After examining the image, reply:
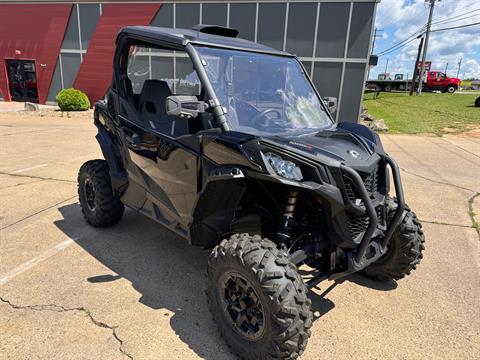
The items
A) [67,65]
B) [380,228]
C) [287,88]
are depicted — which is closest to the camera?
[380,228]

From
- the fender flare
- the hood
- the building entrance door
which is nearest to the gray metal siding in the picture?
the building entrance door

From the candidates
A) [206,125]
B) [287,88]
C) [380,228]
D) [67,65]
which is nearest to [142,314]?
[206,125]

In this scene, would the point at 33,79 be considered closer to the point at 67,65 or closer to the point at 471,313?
the point at 67,65

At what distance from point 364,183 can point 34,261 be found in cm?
317

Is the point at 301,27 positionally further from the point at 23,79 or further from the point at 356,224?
the point at 23,79

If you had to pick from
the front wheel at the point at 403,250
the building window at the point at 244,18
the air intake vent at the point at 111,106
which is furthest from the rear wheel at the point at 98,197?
the building window at the point at 244,18

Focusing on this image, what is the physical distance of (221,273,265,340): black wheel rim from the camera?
2.36 meters

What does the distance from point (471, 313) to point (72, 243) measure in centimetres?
393

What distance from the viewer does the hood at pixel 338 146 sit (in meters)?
2.39

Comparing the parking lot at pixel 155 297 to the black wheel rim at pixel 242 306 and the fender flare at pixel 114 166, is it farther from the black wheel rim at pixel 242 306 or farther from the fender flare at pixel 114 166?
the fender flare at pixel 114 166

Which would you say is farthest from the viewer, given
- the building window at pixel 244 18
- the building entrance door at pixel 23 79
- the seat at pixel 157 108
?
the building entrance door at pixel 23 79

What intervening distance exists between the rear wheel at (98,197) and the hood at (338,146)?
240cm

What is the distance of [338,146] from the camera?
102 inches

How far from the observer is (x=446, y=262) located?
3936mm
